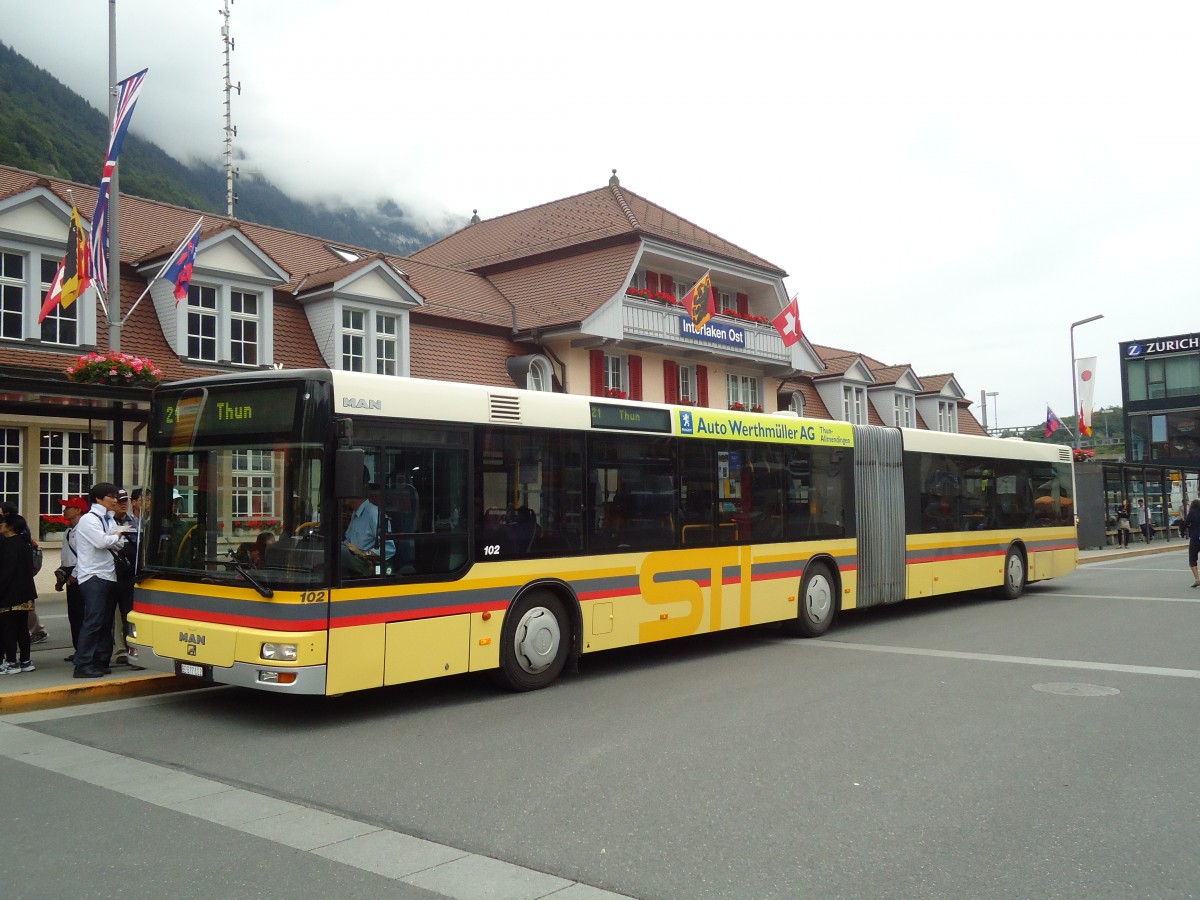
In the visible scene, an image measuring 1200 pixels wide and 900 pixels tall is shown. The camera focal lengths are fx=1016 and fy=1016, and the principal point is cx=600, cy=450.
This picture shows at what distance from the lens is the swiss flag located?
101 ft

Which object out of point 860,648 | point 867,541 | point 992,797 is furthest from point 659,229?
point 992,797

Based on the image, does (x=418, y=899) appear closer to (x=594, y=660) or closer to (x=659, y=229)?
(x=594, y=660)

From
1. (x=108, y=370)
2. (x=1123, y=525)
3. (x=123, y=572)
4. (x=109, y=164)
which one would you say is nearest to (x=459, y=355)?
(x=109, y=164)

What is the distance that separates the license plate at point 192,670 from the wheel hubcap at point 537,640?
102 inches

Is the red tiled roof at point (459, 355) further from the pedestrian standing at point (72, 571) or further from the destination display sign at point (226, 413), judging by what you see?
the destination display sign at point (226, 413)

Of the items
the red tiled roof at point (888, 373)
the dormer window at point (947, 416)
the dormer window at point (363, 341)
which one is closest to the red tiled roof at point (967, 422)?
the dormer window at point (947, 416)

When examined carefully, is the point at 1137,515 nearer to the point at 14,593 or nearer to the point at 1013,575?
the point at 1013,575

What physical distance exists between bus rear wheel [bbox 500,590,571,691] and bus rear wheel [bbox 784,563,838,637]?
14.0 ft

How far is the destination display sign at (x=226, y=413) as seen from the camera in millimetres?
7969

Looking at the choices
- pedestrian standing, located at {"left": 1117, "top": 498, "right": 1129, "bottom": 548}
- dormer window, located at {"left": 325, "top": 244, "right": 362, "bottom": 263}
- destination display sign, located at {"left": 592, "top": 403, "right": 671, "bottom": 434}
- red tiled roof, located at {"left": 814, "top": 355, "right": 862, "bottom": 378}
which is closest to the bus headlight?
destination display sign, located at {"left": 592, "top": 403, "right": 671, "bottom": 434}

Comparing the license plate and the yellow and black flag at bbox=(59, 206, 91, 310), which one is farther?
the yellow and black flag at bbox=(59, 206, 91, 310)

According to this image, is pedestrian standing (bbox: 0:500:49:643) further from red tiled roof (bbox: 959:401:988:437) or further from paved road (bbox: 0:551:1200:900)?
red tiled roof (bbox: 959:401:988:437)

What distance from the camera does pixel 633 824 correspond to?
18.1 feet

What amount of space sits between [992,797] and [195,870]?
4.37 metres
